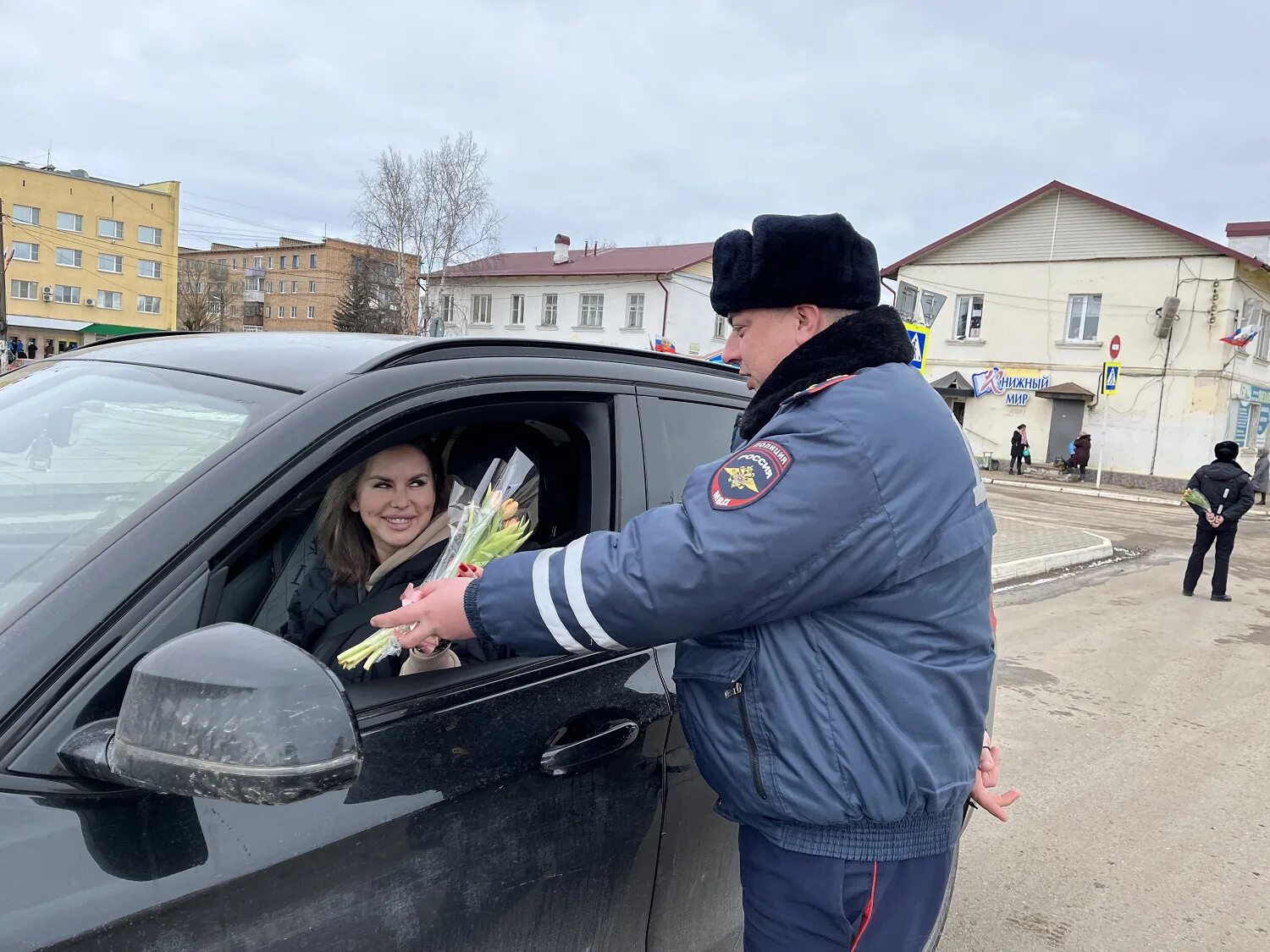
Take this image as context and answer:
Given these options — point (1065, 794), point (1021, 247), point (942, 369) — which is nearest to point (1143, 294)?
point (1021, 247)

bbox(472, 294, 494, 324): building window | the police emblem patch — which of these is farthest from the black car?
bbox(472, 294, 494, 324): building window

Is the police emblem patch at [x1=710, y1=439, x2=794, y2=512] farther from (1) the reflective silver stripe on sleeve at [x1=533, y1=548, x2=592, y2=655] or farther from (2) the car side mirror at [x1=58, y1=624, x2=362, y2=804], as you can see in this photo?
(2) the car side mirror at [x1=58, y1=624, x2=362, y2=804]

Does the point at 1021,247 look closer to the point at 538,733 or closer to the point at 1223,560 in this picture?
the point at 1223,560

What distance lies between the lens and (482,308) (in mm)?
51625

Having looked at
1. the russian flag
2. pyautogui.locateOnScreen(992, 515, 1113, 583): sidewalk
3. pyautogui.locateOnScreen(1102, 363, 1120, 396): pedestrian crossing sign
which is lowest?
pyautogui.locateOnScreen(992, 515, 1113, 583): sidewalk

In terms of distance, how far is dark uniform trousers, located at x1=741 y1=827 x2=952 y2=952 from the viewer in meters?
1.61

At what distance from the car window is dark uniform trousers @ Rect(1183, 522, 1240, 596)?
9718mm

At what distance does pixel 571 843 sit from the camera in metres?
1.69

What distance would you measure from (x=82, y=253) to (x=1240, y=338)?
6749cm

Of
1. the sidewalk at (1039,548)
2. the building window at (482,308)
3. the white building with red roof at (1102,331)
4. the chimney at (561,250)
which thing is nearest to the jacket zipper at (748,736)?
the sidewalk at (1039,548)

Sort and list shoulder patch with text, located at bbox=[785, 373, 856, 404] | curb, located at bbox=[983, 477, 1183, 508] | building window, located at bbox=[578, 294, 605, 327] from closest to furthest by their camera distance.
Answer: shoulder patch with text, located at bbox=[785, 373, 856, 404] → curb, located at bbox=[983, 477, 1183, 508] → building window, located at bbox=[578, 294, 605, 327]

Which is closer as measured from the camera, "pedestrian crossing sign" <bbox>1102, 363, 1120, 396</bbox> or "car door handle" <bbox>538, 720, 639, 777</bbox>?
"car door handle" <bbox>538, 720, 639, 777</bbox>

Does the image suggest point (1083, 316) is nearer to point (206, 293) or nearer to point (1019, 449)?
point (1019, 449)

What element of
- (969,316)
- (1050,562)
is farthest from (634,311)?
(1050,562)
